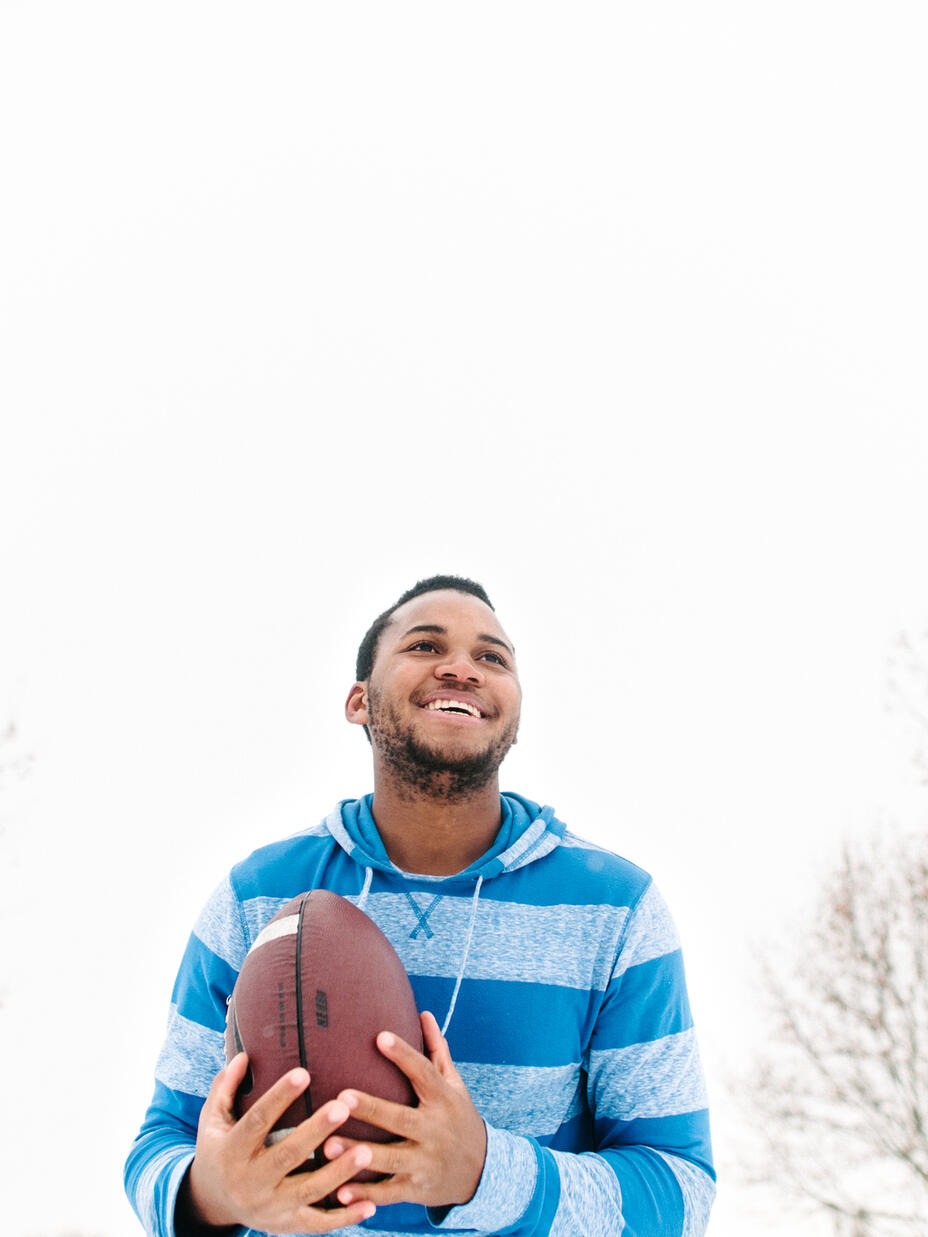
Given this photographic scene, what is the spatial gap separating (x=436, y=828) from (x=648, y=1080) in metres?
0.73

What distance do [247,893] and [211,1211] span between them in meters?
0.70

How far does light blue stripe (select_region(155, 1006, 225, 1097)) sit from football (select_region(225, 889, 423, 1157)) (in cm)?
35

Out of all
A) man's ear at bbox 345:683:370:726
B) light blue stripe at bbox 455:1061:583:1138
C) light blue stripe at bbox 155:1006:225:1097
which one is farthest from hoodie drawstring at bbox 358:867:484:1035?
man's ear at bbox 345:683:370:726

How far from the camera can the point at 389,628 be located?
8.82ft

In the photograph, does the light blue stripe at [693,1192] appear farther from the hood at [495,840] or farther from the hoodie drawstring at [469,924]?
the hood at [495,840]

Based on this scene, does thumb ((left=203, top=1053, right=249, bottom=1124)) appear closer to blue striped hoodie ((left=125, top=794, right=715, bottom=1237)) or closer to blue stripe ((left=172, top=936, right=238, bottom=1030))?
blue striped hoodie ((left=125, top=794, right=715, bottom=1237))

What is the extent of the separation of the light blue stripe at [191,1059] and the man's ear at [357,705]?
0.90 metres

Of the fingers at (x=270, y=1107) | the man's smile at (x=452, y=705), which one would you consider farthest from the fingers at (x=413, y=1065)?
the man's smile at (x=452, y=705)

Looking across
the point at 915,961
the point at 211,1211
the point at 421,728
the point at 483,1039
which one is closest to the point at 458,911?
the point at 483,1039

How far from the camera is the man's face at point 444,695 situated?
7.42ft

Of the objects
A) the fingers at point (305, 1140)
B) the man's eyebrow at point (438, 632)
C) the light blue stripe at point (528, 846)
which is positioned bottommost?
the fingers at point (305, 1140)

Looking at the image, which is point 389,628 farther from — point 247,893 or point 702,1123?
point 702,1123

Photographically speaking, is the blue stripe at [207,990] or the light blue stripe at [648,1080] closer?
the light blue stripe at [648,1080]

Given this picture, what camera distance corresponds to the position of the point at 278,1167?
1404 mm
